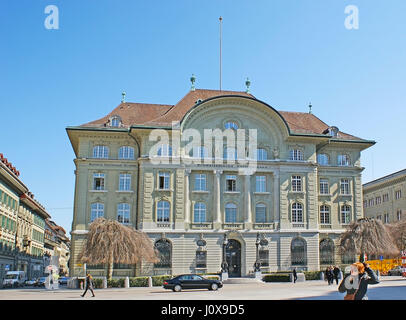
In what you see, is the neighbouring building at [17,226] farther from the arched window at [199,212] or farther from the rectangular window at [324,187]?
the rectangular window at [324,187]

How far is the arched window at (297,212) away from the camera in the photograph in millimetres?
48281

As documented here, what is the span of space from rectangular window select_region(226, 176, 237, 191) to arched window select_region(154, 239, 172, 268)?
8.11 metres

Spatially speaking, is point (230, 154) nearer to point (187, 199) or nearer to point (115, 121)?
point (187, 199)

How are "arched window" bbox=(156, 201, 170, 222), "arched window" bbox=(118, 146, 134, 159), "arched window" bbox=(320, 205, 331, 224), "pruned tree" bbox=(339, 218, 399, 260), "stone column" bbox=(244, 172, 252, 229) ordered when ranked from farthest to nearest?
"arched window" bbox=(320, 205, 331, 224)
"arched window" bbox=(118, 146, 134, 159)
"stone column" bbox=(244, 172, 252, 229)
"arched window" bbox=(156, 201, 170, 222)
"pruned tree" bbox=(339, 218, 399, 260)

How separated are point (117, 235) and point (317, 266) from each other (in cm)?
2079

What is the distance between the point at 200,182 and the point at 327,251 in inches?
585

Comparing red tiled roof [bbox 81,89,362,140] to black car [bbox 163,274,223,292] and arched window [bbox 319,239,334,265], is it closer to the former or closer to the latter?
arched window [bbox 319,239,334,265]

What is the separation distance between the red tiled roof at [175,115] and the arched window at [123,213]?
8.13 meters

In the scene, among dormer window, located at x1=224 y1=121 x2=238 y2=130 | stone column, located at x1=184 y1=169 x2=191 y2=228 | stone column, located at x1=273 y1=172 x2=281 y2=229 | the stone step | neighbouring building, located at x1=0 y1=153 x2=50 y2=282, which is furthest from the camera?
neighbouring building, located at x1=0 y1=153 x2=50 y2=282

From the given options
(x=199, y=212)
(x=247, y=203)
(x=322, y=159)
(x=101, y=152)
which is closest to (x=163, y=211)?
(x=199, y=212)

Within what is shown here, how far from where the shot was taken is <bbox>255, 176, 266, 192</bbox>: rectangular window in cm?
4831

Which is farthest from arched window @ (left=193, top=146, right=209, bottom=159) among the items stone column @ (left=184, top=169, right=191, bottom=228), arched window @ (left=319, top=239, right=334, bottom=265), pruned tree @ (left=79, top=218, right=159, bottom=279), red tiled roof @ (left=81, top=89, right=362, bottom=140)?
arched window @ (left=319, top=239, right=334, bottom=265)

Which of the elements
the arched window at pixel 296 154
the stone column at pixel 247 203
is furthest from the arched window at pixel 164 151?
the arched window at pixel 296 154
